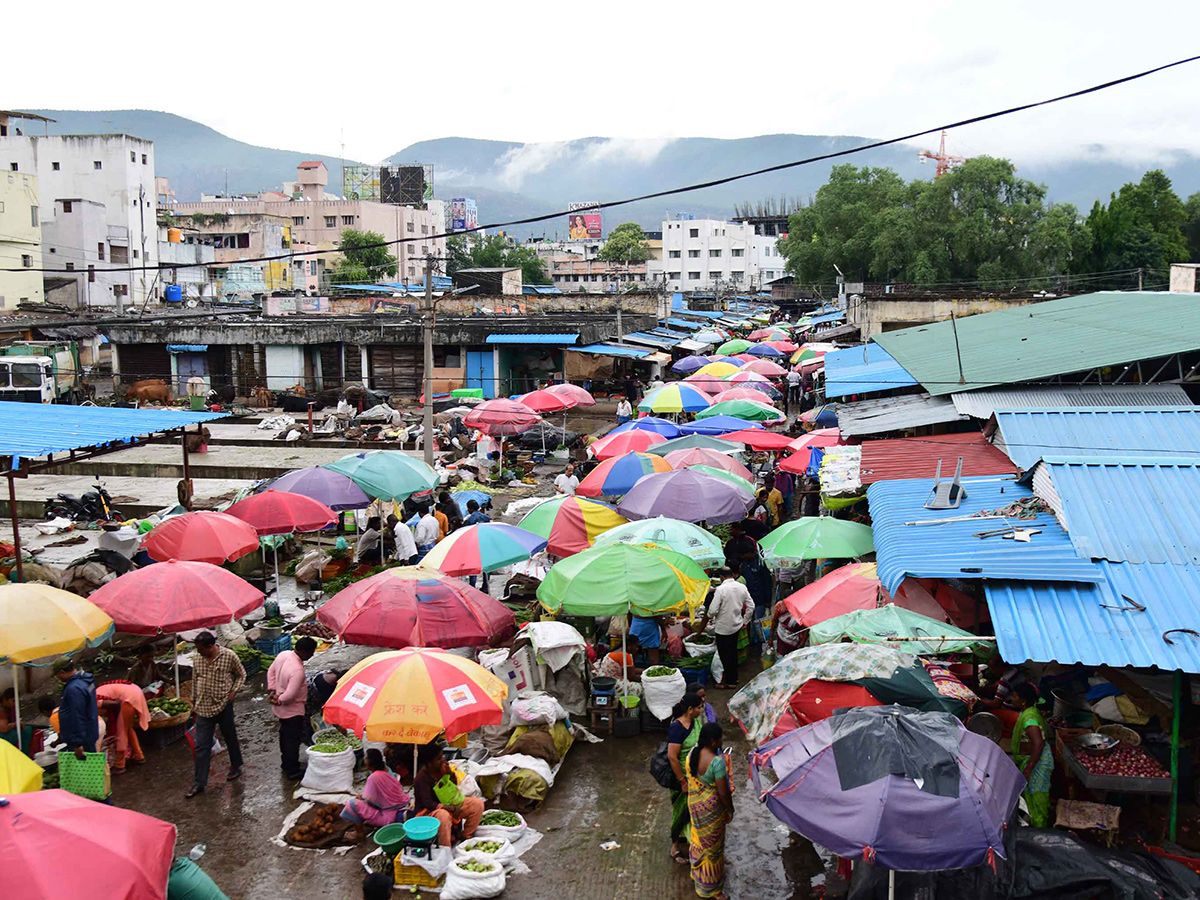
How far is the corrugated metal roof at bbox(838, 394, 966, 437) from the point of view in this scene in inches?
482

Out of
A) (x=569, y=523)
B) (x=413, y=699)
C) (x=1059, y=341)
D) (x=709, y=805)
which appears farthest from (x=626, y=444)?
(x=709, y=805)

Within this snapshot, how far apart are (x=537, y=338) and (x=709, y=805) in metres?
26.8

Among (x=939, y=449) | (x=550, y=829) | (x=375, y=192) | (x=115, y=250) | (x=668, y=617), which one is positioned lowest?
(x=550, y=829)

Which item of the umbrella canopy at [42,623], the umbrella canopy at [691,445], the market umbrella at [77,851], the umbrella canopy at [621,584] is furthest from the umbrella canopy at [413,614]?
the umbrella canopy at [691,445]

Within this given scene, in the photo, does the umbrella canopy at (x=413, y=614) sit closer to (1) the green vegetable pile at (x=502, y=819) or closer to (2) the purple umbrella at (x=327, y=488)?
(1) the green vegetable pile at (x=502, y=819)

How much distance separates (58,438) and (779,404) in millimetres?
23361

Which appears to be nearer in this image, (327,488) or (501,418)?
(327,488)

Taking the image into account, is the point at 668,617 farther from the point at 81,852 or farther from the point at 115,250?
the point at 115,250

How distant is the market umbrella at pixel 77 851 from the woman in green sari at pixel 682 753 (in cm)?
328

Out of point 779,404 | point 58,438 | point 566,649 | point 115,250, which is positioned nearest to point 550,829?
point 566,649

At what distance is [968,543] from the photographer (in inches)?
287

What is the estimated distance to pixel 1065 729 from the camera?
684cm

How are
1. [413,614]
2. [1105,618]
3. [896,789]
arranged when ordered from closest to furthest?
[896,789]
[1105,618]
[413,614]

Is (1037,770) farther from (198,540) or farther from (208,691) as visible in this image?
(198,540)
